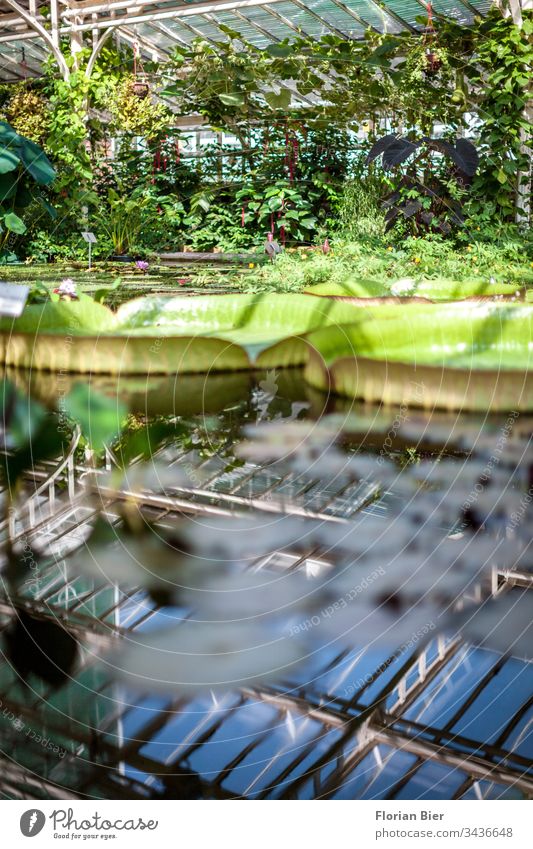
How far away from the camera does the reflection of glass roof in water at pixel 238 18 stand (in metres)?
8.34

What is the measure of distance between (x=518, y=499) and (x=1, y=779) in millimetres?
1431

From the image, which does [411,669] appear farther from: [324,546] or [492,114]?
[492,114]

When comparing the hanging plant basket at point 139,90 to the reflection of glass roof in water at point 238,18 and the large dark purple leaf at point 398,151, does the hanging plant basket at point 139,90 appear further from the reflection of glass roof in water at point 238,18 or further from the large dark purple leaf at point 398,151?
the large dark purple leaf at point 398,151

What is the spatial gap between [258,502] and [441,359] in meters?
1.14

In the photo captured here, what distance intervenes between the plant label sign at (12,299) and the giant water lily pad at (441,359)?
178 centimetres

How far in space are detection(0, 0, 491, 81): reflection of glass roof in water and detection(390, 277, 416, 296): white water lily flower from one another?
4.58 meters

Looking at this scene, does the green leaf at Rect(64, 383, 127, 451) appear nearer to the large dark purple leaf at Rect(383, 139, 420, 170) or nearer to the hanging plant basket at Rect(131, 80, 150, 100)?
the large dark purple leaf at Rect(383, 139, 420, 170)

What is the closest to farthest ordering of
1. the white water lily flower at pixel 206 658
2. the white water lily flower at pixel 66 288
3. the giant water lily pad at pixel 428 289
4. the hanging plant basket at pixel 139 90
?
1. the white water lily flower at pixel 206 658
2. the white water lily flower at pixel 66 288
3. the giant water lily pad at pixel 428 289
4. the hanging plant basket at pixel 139 90

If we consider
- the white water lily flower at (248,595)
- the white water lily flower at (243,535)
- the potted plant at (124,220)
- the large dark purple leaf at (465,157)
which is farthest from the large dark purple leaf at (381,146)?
the white water lily flower at (248,595)

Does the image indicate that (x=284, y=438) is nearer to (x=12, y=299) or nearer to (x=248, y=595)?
(x=248, y=595)

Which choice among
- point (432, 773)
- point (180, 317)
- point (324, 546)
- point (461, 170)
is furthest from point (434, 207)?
point (432, 773)

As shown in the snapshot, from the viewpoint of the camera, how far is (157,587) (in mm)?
1377

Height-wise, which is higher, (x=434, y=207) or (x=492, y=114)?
(x=492, y=114)

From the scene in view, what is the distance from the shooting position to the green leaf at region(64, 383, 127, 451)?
2.32m
